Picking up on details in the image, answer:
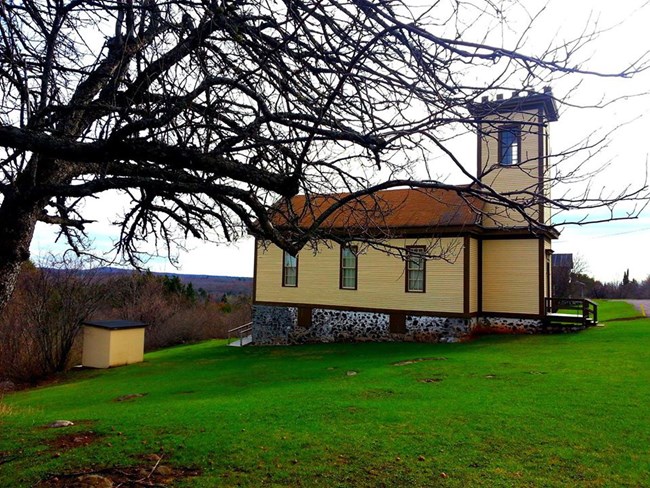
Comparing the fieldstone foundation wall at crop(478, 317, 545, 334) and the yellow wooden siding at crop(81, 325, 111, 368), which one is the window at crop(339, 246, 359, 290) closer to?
the fieldstone foundation wall at crop(478, 317, 545, 334)

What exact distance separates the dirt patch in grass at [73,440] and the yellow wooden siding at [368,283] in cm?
1326

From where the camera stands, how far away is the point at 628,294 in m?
67.6

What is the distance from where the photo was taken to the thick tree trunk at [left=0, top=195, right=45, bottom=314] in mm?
4965

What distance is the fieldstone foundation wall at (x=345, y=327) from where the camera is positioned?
20781 millimetres

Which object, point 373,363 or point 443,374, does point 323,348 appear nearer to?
point 373,363

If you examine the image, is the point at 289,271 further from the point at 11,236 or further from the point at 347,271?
the point at 11,236

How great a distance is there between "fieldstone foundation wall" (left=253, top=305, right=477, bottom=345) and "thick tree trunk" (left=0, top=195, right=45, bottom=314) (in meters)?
17.7

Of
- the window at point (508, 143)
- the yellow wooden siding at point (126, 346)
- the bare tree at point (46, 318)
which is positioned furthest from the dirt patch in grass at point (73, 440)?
the yellow wooden siding at point (126, 346)

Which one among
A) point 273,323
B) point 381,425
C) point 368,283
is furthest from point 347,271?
point 381,425

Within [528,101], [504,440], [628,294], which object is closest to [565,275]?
[628,294]

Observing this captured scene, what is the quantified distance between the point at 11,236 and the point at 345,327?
18.9 meters

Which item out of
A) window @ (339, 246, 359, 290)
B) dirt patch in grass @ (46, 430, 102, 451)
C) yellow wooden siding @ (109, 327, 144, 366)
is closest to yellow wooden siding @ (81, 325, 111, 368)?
yellow wooden siding @ (109, 327, 144, 366)

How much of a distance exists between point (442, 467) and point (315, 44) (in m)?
4.99

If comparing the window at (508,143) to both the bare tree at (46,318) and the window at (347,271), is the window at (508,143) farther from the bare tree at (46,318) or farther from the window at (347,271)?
the bare tree at (46,318)
